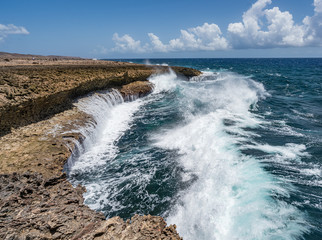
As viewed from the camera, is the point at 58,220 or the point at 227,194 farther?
the point at 227,194

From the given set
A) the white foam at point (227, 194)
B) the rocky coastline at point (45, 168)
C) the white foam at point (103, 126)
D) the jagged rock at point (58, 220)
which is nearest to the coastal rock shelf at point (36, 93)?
the rocky coastline at point (45, 168)

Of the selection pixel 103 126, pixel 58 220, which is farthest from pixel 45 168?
pixel 103 126

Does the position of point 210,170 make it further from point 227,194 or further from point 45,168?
point 45,168

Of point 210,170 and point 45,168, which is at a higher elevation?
point 45,168

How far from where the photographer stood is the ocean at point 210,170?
6520mm

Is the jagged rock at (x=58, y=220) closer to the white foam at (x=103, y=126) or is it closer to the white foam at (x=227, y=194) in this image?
the white foam at (x=227, y=194)

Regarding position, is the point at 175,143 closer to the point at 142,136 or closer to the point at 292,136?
the point at 142,136

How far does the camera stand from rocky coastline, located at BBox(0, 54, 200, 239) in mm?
4238

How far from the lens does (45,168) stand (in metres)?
7.46

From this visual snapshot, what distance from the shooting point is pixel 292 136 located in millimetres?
12969

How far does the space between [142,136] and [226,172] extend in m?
7.24

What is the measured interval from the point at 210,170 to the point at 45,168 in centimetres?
721

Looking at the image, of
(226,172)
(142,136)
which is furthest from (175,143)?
(226,172)

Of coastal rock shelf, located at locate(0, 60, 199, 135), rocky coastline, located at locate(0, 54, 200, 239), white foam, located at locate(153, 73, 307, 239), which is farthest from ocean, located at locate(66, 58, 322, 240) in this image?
coastal rock shelf, located at locate(0, 60, 199, 135)
